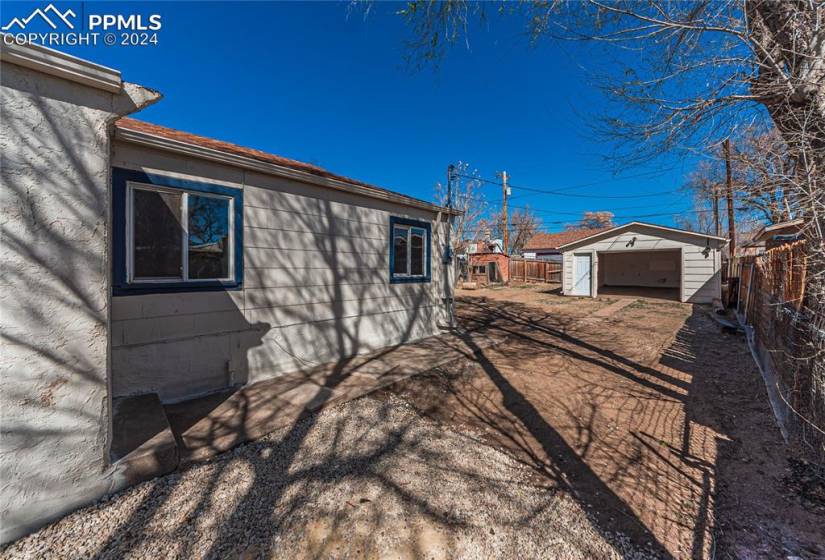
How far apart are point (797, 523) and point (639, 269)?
815 inches

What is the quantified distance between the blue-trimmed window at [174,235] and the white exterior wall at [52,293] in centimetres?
149

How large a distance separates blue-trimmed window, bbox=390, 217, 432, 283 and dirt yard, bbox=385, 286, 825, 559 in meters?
2.06

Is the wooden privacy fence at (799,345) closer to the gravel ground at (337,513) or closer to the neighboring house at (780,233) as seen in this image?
the neighboring house at (780,233)

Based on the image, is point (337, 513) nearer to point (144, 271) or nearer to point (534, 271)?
point (144, 271)

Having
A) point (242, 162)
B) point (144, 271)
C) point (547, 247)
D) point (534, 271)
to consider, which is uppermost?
point (547, 247)

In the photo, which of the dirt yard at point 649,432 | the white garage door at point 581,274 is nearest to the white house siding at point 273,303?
the dirt yard at point 649,432

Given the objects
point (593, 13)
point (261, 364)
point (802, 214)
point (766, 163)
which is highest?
point (593, 13)

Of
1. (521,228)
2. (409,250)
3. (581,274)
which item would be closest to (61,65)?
(409,250)

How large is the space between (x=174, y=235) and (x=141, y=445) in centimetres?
219

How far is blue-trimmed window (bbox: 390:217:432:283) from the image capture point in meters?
6.20

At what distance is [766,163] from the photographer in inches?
103

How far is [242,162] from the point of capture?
13.0ft

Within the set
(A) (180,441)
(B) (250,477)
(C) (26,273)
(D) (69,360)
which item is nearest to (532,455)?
(B) (250,477)

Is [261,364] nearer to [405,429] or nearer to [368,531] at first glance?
[405,429]
